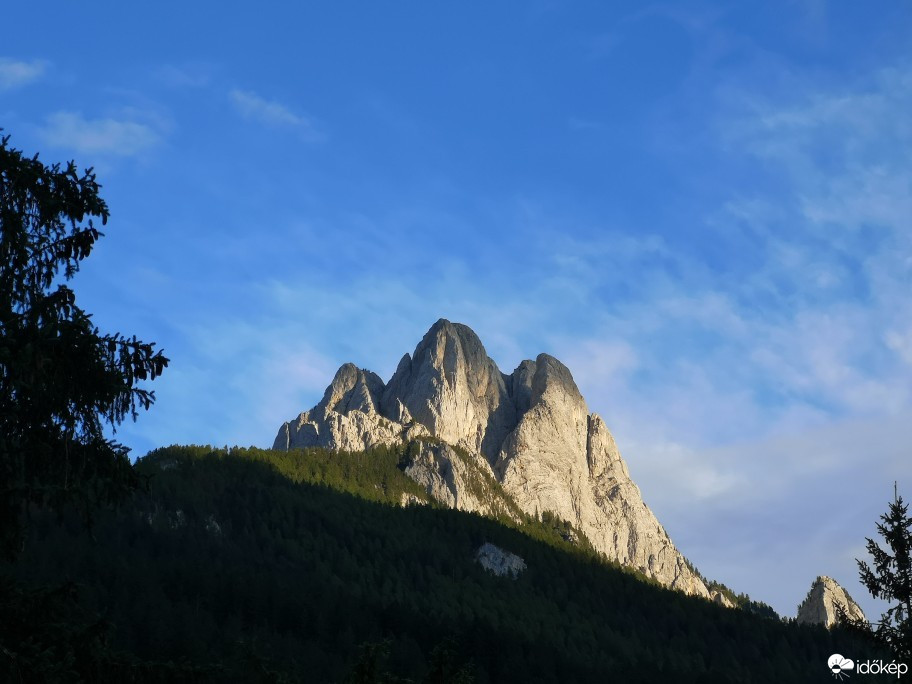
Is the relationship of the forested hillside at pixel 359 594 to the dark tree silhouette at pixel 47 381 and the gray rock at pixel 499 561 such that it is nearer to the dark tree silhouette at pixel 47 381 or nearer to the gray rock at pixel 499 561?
the gray rock at pixel 499 561

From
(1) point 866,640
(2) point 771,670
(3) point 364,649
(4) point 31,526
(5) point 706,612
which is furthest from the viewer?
(5) point 706,612

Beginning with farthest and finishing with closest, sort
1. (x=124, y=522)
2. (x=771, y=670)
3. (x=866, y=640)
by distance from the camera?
(x=771, y=670), (x=124, y=522), (x=866, y=640)

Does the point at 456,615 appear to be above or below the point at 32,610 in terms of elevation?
above

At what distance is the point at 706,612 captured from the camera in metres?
192

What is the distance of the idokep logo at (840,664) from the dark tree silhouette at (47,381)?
156131 mm

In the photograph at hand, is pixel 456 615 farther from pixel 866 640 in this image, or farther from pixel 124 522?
pixel 866 640

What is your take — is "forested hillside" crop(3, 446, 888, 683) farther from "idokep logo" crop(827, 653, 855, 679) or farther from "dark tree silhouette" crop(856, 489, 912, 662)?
"dark tree silhouette" crop(856, 489, 912, 662)

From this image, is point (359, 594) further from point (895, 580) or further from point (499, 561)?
point (895, 580)

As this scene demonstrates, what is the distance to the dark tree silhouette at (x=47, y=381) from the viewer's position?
1683cm

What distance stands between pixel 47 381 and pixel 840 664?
167 metres

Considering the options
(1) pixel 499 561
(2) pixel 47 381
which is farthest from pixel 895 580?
(1) pixel 499 561

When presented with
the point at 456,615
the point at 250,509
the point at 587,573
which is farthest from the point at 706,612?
the point at 250,509

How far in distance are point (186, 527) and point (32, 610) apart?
147m

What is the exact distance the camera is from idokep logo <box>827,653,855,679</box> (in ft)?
525
